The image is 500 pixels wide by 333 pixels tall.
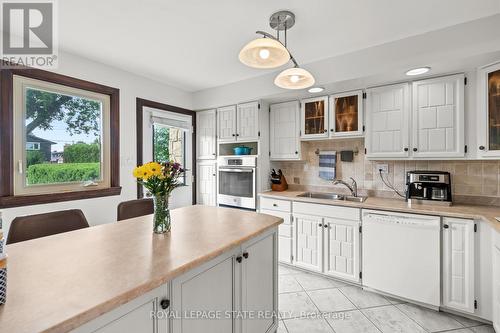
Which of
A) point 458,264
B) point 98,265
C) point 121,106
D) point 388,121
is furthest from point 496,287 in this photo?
point 121,106

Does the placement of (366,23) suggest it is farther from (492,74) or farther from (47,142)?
(47,142)

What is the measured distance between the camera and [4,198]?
80.3 inches

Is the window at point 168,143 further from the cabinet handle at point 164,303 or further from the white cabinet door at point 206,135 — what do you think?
the cabinet handle at point 164,303

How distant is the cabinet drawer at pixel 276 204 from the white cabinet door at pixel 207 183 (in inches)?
35.2

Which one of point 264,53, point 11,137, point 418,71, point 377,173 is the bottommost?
point 377,173

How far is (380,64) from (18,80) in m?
3.30

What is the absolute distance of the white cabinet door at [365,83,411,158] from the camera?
96.8 inches

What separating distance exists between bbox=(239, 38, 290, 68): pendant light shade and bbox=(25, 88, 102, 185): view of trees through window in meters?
2.10

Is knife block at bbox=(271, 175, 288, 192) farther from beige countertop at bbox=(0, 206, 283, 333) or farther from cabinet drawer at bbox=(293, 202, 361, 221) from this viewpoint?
beige countertop at bbox=(0, 206, 283, 333)

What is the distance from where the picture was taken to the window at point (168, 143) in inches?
133

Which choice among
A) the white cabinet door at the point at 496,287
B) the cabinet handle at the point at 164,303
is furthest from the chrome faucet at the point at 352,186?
the cabinet handle at the point at 164,303

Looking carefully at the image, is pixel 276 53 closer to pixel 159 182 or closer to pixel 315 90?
pixel 159 182

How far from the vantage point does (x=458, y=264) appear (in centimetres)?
202

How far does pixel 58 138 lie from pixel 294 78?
2.39 meters
